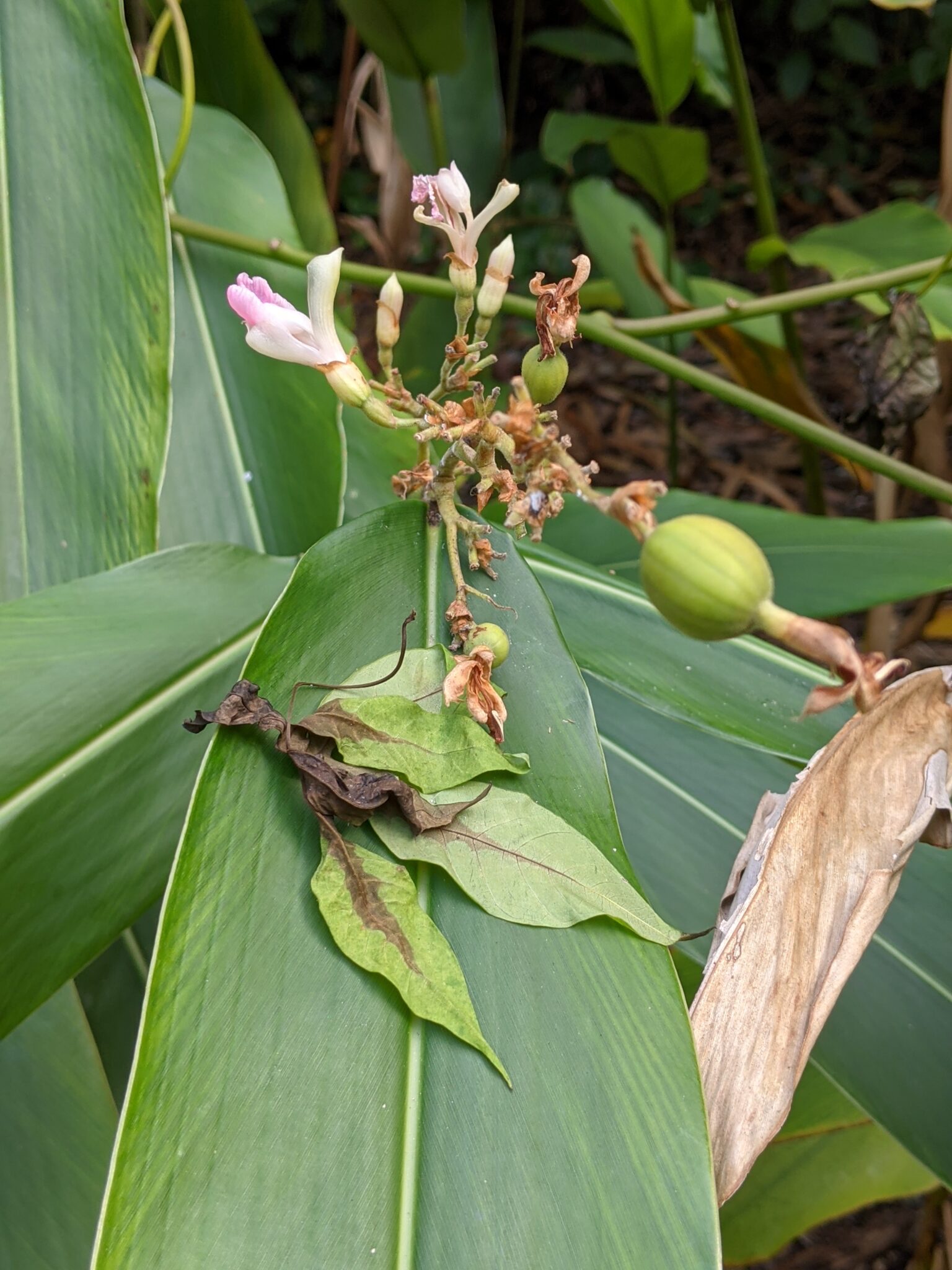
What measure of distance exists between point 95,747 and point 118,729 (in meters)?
0.02

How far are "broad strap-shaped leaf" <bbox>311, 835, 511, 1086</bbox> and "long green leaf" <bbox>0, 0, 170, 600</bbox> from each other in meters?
0.29

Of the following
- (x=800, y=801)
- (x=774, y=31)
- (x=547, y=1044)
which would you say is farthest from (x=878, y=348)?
(x=774, y=31)

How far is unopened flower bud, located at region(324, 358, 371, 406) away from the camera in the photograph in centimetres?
40

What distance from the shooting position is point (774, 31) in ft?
7.25

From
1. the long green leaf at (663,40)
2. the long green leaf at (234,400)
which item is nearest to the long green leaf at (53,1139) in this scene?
the long green leaf at (234,400)

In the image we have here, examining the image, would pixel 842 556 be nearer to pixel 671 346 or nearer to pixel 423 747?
pixel 423 747


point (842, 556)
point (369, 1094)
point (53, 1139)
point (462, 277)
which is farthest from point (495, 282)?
point (53, 1139)

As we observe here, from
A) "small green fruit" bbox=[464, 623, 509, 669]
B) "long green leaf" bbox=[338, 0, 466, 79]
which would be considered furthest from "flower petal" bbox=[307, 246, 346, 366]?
"long green leaf" bbox=[338, 0, 466, 79]

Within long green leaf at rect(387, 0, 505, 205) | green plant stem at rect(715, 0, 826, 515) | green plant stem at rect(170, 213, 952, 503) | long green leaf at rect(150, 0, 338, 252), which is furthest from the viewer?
long green leaf at rect(387, 0, 505, 205)

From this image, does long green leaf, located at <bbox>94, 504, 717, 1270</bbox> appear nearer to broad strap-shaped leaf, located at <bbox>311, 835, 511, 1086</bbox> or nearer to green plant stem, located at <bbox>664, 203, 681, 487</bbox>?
broad strap-shaped leaf, located at <bbox>311, 835, 511, 1086</bbox>

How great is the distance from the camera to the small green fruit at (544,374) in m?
0.41

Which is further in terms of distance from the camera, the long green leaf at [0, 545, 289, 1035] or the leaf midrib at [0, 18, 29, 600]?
the leaf midrib at [0, 18, 29, 600]

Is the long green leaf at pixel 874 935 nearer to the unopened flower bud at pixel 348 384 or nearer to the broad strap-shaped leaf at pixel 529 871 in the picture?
the broad strap-shaped leaf at pixel 529 871

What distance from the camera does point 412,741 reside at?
0.39 m
